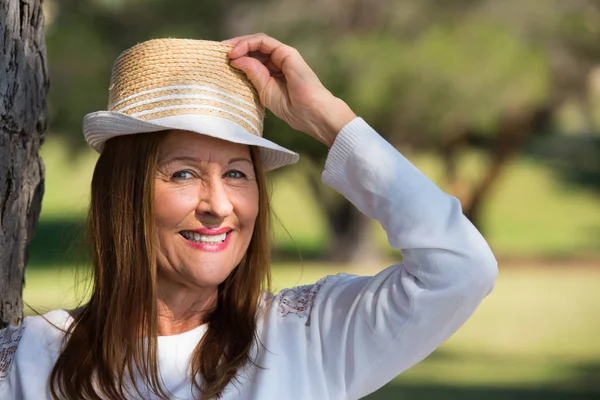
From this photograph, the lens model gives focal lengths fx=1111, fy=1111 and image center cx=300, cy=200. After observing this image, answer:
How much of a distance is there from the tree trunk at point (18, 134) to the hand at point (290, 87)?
0.43m

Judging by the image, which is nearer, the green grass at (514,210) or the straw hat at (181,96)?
the straw hat at (181,96)

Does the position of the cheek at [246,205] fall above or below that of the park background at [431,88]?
below

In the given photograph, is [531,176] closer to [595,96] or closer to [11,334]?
[595,96]

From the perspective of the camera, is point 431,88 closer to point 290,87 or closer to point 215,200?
point 290,87

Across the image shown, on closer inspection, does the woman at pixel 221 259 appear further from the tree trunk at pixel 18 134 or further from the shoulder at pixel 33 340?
the tree trunk at pixel 18 134

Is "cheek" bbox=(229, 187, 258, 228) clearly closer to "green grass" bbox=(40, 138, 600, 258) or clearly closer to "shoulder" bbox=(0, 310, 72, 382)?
"shoulder" bbox=(0, 310, 72, 382)

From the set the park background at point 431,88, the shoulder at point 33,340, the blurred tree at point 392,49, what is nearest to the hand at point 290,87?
the shoulder at point 33,340

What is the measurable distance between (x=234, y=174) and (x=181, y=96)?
164mm

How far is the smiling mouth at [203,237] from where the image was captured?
1.90 meters

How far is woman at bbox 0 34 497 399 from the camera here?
1.84 metres

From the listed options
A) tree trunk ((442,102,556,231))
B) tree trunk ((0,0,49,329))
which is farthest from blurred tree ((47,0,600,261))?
tree trunk ((0,0,49,329))

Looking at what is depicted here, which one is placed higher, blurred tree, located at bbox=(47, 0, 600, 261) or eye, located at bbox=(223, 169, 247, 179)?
blurred tree, located at bbox=(47, 0, 600, 261)

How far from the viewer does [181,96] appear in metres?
1.92

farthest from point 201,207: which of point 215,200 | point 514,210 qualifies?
point 514,210
